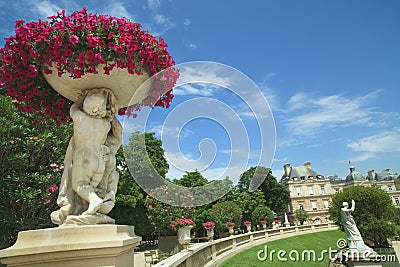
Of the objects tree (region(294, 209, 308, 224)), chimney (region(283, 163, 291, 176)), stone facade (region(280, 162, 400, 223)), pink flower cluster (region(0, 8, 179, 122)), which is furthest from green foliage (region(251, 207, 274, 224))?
pink flower cluster (region(0, 8, 179, 122))

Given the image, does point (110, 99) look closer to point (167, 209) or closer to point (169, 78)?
point (169, 78)

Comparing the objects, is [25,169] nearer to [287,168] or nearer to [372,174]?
[287,168]

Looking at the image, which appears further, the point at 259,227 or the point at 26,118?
the point at 259,227

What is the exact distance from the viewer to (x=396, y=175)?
6775 cm

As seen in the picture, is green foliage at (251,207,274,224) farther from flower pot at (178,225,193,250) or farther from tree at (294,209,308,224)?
flower pot at (178,225,193,250)

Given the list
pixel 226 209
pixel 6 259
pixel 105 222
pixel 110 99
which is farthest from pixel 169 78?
pixel 226 209

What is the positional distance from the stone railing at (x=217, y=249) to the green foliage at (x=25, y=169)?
4724 millimetres

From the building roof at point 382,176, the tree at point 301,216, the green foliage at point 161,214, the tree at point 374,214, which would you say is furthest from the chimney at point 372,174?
the green foliage at point 161,214

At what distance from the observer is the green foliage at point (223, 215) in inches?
976

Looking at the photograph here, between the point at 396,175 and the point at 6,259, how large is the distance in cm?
8385

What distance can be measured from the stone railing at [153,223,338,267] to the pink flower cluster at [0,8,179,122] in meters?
3.37

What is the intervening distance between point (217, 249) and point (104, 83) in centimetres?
1098

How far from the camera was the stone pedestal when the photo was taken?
187 cm

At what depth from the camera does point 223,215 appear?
2506 centimetres
